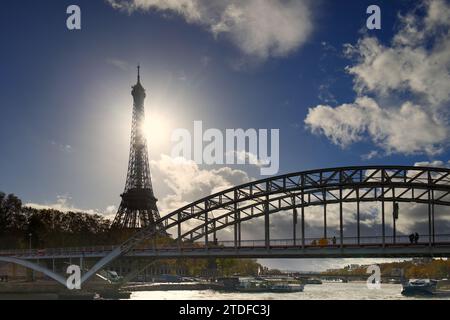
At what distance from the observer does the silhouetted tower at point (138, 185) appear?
390ft

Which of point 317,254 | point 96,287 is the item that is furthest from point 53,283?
point 317,254

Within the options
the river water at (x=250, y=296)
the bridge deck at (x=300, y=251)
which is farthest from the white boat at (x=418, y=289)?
the bridge deck at (x=300, y=251)

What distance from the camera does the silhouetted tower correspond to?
390 ft

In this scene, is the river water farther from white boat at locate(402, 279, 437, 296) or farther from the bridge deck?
the bridge deck

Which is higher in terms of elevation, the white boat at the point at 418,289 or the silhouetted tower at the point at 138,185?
the silhouetted tower at the point at 138,185

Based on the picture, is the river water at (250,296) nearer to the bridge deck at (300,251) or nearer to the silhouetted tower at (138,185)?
the bridge deck at (300,251)

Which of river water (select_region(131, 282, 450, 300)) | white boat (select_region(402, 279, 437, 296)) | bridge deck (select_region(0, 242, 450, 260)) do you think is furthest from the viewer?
white boat (select_region(402, 279, 437, 296))

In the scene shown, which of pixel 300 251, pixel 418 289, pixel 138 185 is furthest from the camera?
pixel 138 185

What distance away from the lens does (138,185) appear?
402 feet


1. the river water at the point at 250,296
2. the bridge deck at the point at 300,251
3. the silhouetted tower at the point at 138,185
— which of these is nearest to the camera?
the bridge deck at the point at 300,251

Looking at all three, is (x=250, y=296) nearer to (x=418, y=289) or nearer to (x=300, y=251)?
(x=300, y=251)

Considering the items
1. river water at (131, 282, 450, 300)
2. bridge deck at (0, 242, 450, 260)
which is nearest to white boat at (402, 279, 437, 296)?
river water at (131, 282, 450, 300)

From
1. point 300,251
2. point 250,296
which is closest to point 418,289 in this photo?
point 250,296

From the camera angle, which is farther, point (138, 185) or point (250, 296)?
point (138, 185)
